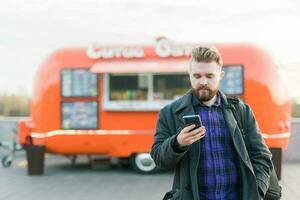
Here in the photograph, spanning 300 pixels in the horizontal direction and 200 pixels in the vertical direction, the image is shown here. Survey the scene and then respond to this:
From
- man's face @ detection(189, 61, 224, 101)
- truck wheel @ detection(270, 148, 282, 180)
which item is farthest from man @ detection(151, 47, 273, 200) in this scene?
truck wheel @ detection(270, 148, 282, 180)

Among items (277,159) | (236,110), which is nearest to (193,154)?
(236,110)

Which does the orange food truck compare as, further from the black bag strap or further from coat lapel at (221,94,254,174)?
coat lapel at (221,94,254,174)

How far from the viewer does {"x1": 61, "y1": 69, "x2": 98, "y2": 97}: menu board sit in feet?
35.3

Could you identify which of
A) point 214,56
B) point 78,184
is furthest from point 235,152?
point 78,184

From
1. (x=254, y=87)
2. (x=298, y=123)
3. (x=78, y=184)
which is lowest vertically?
(x=78, y=184)

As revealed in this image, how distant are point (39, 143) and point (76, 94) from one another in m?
1.28

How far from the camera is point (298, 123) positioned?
12625 mm

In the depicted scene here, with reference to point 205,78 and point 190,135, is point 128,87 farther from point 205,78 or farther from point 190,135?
point 190,135

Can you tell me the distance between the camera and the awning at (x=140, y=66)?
10398 millimetres

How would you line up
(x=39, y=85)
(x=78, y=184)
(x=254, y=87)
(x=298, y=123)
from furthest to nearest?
(x=298, y=123)
(x=39, y=85)
(x=254, y=87)
(x=78, y=184)

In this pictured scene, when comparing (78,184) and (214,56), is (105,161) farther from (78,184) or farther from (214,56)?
(214,56)

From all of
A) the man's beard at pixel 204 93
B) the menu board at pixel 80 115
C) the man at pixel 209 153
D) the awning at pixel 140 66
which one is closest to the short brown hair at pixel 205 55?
the man at pixel 209 153

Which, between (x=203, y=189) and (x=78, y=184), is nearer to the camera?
(x=203, y=189)

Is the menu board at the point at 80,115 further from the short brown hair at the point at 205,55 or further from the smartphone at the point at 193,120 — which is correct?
the smartphone at the point at 193,120
